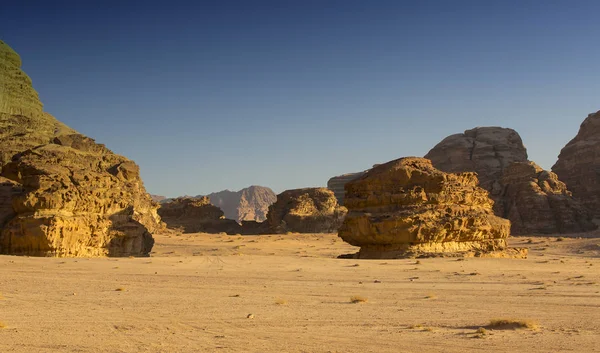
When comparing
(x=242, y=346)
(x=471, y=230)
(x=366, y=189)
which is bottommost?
(x=242, y=346)

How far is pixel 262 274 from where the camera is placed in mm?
15031

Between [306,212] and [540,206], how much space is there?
2498 cm

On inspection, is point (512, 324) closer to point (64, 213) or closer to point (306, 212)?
point (64, 213)

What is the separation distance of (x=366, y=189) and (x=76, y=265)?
11923 millimetres

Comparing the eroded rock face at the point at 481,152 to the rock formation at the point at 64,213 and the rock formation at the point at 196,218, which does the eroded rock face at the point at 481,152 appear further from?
the rock formation at the point at 64,213

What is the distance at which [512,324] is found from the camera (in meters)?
7.66

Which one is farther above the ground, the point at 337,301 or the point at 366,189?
the point at 366,189

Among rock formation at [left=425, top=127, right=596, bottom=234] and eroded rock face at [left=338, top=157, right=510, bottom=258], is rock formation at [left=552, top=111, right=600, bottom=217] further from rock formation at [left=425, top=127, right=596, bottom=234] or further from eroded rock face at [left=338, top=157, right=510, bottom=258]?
eroded rock face at [left=338, top=157, right=510, bottom=258]

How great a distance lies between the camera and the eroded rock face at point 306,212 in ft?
193

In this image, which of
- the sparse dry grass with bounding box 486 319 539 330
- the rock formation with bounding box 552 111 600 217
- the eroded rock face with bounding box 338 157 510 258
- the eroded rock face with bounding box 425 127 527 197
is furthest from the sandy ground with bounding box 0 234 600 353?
the eroded rock face with bounding box 425 127 527 197

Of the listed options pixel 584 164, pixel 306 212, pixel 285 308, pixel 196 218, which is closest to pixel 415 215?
pixel 285 308

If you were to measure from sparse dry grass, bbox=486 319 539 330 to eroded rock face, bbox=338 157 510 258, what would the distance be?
12768mm

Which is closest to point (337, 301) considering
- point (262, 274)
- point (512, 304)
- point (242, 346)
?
point (512, 304)

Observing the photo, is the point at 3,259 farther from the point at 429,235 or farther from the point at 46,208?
the point at 429,235
